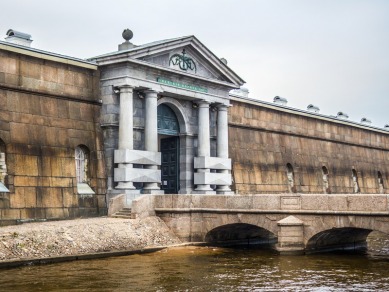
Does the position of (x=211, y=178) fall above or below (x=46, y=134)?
below

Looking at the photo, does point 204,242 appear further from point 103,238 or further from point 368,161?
point 368,161

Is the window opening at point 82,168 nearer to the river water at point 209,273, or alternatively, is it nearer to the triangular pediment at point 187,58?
the triangular pediment at point 187,58

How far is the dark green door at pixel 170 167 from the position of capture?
118 feet

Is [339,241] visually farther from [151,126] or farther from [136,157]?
[151,126]

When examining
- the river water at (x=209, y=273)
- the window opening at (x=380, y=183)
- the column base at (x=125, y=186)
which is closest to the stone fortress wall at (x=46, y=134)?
the column base at (x=125, y=186)

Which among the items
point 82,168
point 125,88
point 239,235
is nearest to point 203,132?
point 125,88

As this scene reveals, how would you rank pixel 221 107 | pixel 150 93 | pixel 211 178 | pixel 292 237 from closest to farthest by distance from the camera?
pixel 292 237 < pixel 150 93 < pixel 211 178 < pixel 221 107

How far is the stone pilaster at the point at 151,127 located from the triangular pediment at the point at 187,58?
1.67 metres

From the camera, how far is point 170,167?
36.3 m

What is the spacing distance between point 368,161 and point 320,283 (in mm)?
37722

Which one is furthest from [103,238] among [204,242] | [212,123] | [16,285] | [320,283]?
[212,123]

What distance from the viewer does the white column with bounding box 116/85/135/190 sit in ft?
103

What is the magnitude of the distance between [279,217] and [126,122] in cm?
897

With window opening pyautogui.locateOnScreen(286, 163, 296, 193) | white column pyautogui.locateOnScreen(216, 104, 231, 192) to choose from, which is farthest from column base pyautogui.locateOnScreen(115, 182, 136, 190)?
window opening pyautogui.locateOnScreen(286, 163, 296, 193)
